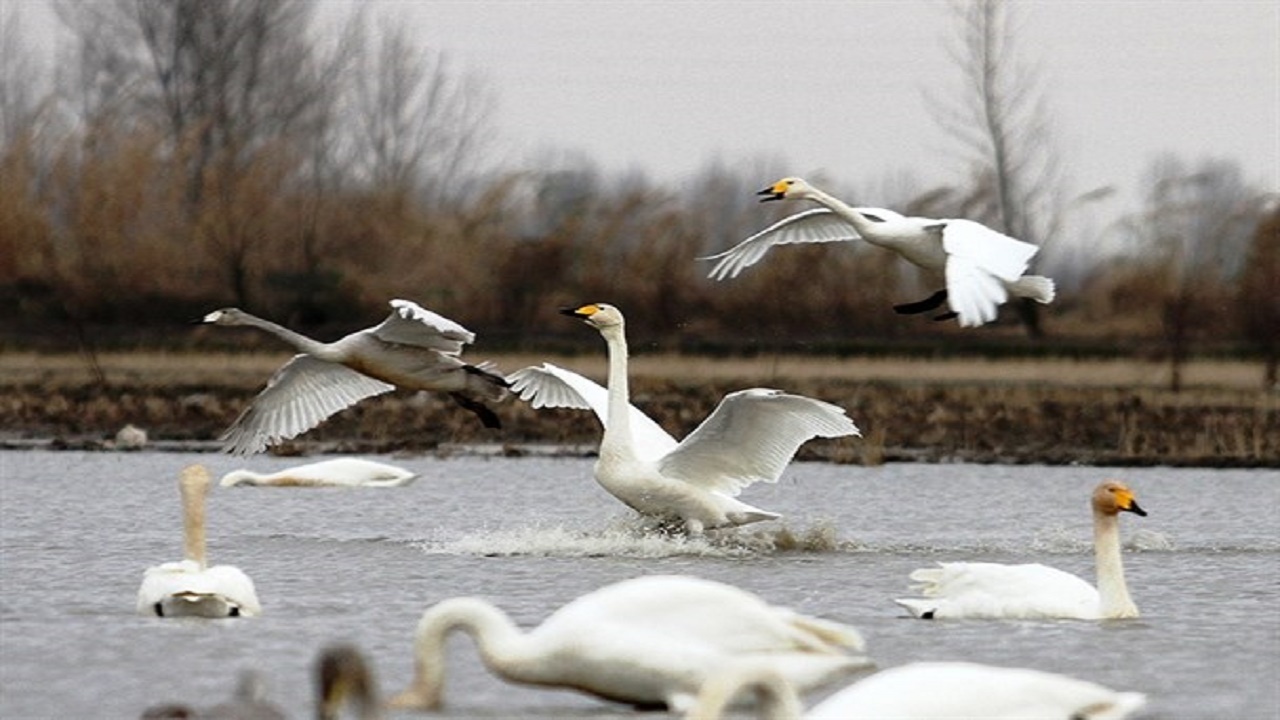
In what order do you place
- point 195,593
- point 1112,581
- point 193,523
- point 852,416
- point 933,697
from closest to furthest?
point 933,697 → point 195,593 → point 1112,581 → point 193,523 → point 852,416

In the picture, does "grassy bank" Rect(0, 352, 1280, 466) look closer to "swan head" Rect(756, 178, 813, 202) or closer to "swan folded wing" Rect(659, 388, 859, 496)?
"swan folded wing" Rect(659, 388, 859, 496)

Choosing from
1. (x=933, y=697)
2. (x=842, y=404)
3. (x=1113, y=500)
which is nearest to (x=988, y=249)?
(x=1113, y=500)

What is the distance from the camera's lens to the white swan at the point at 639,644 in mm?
7785

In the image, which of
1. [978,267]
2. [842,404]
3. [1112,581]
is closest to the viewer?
[1112,581]

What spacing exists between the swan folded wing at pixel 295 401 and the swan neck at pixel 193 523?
4.27 metres

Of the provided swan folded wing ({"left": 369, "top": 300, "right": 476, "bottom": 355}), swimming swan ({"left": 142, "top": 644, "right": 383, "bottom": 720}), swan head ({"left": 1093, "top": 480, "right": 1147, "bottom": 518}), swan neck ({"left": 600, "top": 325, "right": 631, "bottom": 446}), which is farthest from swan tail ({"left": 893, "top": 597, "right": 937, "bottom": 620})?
swimming swan ({"left": 142, "top": 644, "right": 383, "bottom": 720})

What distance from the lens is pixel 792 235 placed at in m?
15.5

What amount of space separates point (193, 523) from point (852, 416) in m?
13.9

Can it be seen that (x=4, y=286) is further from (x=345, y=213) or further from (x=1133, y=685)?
(x=1133, y=685)

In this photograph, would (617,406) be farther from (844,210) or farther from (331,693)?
(331,693)

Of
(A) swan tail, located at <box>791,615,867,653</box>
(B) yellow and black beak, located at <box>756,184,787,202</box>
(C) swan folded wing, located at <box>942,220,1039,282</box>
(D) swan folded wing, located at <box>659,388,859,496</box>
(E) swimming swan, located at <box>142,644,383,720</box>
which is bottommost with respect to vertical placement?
(A) swan tail, located at <box>791,615,867,653</box>

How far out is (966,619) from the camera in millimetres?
11281

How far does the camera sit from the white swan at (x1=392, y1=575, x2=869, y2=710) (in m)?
7.79

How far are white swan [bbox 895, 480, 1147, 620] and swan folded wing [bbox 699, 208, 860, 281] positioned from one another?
414cm
